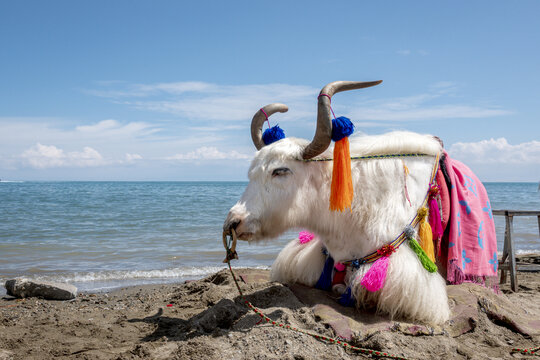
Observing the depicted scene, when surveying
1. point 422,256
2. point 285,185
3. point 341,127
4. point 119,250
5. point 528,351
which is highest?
point 341,127

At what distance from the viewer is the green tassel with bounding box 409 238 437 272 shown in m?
2.68

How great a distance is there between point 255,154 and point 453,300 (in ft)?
5.64

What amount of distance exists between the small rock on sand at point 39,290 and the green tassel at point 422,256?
3807 millimetres

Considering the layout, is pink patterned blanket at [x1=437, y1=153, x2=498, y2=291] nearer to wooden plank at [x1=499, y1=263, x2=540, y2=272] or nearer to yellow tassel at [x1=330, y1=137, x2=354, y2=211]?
yellow tassel at [x1=330, y1=137, x2=354, y2=211]

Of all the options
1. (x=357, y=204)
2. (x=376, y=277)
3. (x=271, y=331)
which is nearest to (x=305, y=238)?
(x=357, y=204)

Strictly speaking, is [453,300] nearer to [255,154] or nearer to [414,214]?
[414,214]

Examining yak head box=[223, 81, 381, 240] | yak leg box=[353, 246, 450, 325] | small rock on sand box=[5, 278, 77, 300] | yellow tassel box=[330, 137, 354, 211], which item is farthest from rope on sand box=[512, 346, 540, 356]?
small rock on sand box=[5, 278, 77, 300]

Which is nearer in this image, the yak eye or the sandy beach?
the sandy beach

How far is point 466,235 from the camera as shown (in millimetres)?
3055

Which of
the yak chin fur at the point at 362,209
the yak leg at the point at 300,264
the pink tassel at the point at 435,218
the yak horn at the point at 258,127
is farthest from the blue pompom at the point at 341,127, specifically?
the yak leg at the point at 300,264

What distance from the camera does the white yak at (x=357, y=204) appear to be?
258 cm

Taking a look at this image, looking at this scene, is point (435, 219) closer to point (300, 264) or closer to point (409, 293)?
point (409, 293)

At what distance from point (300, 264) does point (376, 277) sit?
79 centimetres

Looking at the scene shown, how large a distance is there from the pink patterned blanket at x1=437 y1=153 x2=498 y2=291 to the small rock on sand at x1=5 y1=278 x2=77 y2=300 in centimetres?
393
